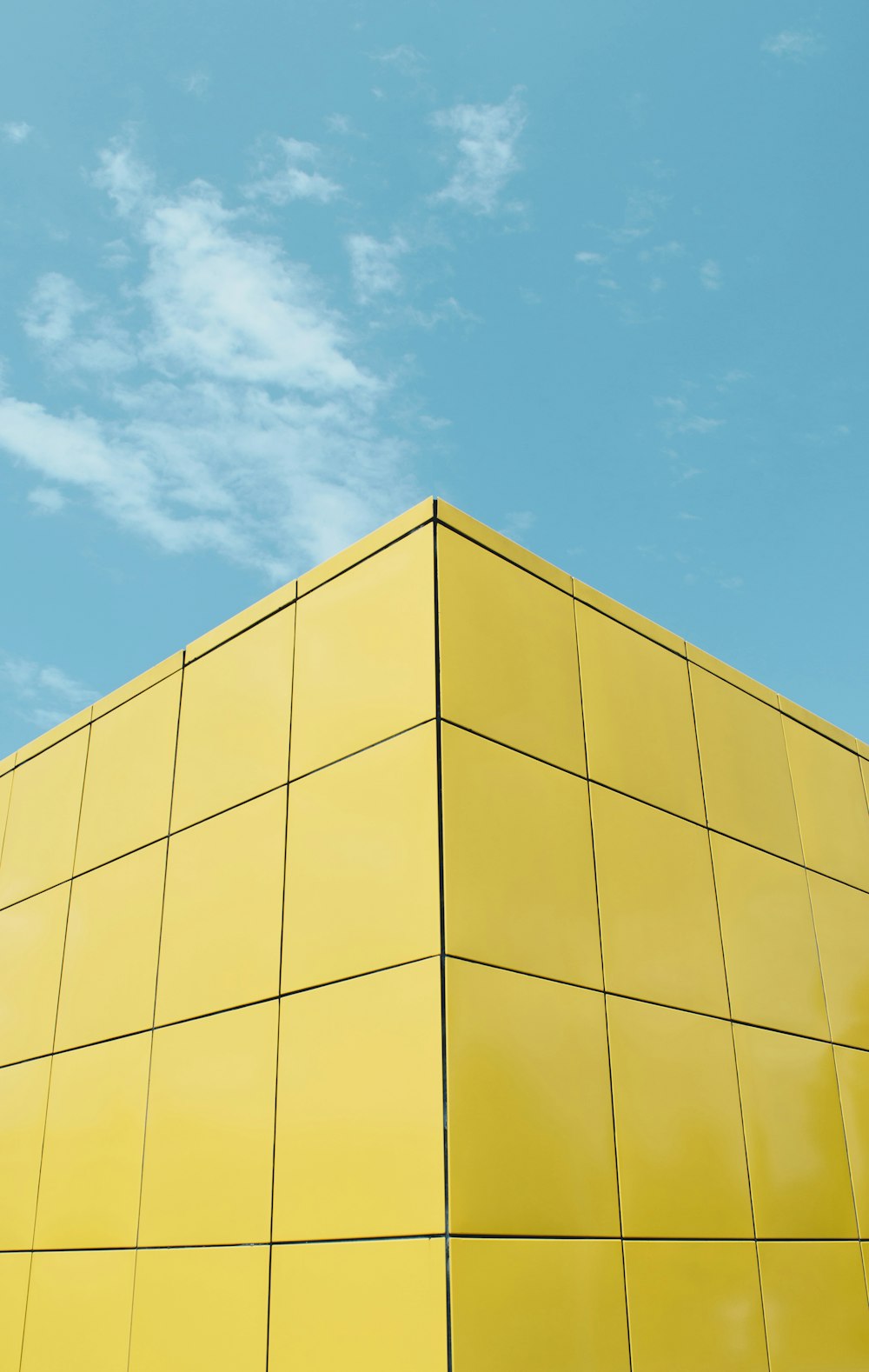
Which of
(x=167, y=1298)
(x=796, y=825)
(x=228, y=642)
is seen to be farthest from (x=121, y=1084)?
(x=796, y=825)

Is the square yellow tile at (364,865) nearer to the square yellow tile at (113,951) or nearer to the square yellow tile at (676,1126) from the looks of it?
the square yellow tile at (676,1126)

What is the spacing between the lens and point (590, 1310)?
6445 mm

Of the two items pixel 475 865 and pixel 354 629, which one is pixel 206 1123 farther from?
pixel 354 629

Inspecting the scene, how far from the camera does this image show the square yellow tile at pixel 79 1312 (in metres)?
7.80

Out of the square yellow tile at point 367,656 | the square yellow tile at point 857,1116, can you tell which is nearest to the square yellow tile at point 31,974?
the square yellow tile at point 367,656

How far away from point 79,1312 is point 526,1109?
166 inches

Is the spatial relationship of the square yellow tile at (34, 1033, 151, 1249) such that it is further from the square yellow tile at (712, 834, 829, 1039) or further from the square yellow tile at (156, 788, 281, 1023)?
the square yellow tile at (712, 834, 829, 1039)

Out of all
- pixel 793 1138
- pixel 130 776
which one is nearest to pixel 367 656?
pixel 130 776

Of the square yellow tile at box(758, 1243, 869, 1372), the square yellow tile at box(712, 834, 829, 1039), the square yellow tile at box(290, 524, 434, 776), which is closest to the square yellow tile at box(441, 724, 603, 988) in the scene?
the square yellow tile at box(290, 524, 434, 776)

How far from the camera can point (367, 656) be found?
25.9ft

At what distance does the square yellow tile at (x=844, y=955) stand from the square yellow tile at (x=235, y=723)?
542 cm

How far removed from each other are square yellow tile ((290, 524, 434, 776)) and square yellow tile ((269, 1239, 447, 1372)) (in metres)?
3.15

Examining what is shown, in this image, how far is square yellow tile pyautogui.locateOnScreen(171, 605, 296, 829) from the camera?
852 centimetres

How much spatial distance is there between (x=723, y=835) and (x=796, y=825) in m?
1.48
